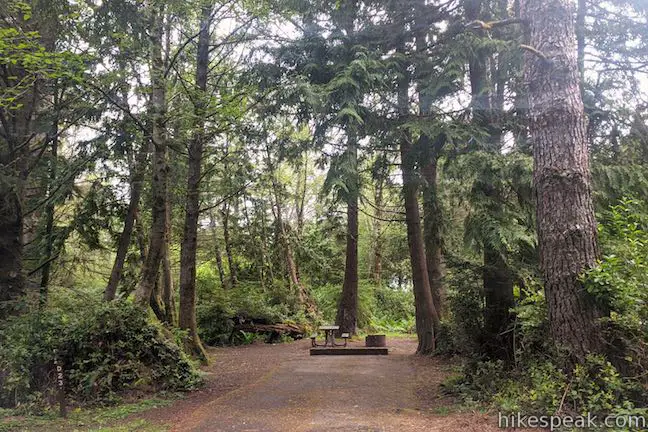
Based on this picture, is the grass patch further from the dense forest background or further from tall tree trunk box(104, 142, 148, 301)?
tall tree trunk box(104, 142, 148, 301)

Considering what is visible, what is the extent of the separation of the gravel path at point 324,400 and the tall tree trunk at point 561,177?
1481mm

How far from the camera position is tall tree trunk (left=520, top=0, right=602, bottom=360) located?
5.25m

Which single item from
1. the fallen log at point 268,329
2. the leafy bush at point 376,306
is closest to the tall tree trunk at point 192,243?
the fallen log at point 268,329

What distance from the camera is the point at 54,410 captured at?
7.34 meters

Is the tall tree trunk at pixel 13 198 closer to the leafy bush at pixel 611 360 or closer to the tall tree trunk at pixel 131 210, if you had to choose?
the tall tree trunk at pixel 131 210

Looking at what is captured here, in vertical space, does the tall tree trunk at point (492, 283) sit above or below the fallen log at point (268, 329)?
above

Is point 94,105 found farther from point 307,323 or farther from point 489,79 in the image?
point 307,323

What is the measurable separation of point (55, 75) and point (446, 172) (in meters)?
7.05

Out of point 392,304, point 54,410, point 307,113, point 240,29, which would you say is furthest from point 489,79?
point 392,304

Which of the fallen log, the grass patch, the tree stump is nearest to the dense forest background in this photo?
the grass patch

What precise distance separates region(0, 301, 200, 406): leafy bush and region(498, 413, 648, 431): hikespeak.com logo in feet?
19.9

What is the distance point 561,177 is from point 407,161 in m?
4.63

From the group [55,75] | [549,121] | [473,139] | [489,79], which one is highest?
[489,79]

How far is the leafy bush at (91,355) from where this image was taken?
7809 mm
